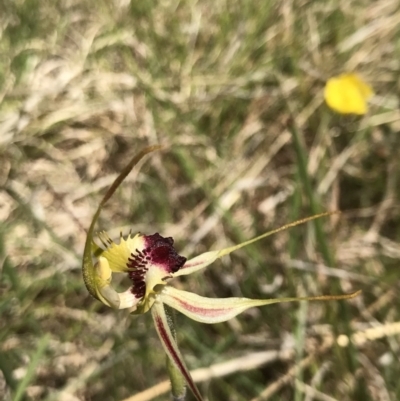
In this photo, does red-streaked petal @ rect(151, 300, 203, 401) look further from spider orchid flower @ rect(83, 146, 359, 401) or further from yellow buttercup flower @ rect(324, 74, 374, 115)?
yellow buttercup flower @ rect(324, 74, 374, 115)

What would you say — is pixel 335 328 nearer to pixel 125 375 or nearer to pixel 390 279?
pixel 390 279

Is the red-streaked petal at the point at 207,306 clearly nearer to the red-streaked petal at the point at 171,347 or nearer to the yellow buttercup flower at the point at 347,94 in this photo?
the red-streaked petal at the point at 171,347

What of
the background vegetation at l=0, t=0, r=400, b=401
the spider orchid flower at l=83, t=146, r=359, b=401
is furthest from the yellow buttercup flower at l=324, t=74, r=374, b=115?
the spider orchid flower at l=83, t=146, r=359, b=401

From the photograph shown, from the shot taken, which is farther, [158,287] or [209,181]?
[209,181]

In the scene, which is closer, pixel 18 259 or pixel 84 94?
pixel 18 259

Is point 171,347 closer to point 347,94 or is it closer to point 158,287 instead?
point 158,287

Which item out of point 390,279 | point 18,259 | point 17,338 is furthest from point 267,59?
point 17,338

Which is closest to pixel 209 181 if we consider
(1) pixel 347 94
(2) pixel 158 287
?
(1) pixel 347 94
